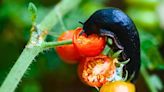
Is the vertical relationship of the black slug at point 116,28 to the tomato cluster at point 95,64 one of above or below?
above

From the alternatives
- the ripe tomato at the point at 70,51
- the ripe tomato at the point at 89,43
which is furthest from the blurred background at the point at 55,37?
the ripe tomato at the point at 89,43

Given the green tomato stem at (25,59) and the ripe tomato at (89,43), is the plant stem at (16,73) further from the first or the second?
the ripe tomato at (89,43)

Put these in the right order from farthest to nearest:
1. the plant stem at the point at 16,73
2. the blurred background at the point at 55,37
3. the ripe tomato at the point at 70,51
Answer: the blurred background at the point at 55,37
the ripe tomato at the point at 70,51
the plant stem at the point at 16,73

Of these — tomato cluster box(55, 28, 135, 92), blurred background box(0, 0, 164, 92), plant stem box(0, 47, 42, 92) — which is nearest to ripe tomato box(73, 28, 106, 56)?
tomato cluster box(55, 28, 135, 92)

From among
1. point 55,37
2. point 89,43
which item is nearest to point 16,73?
point 89,43

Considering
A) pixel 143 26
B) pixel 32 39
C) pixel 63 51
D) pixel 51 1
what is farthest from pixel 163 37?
pixel 32 39

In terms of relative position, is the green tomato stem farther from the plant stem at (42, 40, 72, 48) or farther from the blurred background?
the blurred background
